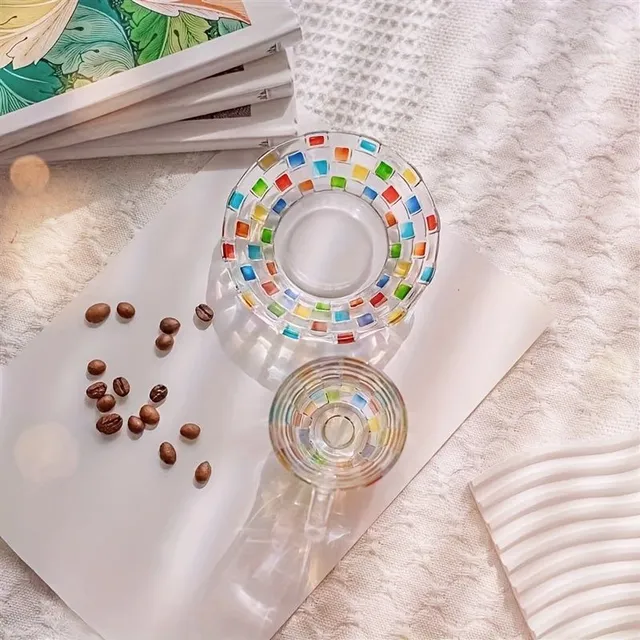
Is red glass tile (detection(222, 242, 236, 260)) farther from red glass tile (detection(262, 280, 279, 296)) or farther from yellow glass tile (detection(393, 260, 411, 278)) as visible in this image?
yellow glass tile (detection(393, 260, 411, 278))

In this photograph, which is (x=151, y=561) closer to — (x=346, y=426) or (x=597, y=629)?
(x=346, y=426)

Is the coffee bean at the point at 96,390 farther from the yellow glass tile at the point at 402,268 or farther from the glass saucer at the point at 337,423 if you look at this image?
the yellow glass tile at the point at 402,268

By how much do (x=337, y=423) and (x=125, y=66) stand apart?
346mm

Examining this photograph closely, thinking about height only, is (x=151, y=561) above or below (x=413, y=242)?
below

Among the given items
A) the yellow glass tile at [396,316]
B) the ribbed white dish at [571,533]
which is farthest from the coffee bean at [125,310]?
the ribbed white dish at [571,533]

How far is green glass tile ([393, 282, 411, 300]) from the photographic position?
0.71m

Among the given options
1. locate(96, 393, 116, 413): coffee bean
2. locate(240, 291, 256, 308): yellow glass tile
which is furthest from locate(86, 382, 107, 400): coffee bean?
locate(240, 291, 256, 308): yellow glass tile

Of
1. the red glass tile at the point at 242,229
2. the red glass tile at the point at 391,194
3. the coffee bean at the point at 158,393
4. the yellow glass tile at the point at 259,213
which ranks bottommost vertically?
the coffee bean at the point at 158,393

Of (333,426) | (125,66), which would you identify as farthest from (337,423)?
(125,66)

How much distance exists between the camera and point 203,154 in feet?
2.45

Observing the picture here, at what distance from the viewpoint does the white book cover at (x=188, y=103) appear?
0.71 m

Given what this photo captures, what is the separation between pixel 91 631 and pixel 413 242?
420 millimetres

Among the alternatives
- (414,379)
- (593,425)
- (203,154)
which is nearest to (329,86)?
(203,154)

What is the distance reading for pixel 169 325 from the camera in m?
0.71
